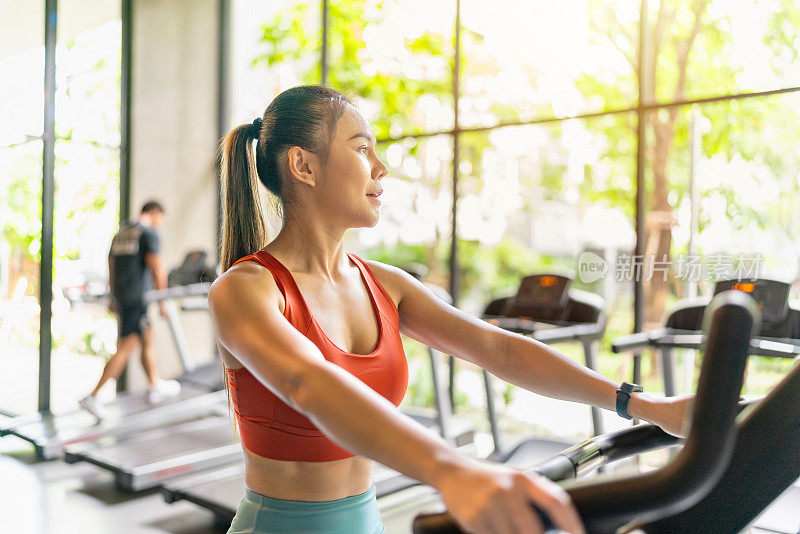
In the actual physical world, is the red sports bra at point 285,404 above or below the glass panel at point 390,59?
below

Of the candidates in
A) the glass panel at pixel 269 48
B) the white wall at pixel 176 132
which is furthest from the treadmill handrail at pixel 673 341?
the white wall at pixel 176 132

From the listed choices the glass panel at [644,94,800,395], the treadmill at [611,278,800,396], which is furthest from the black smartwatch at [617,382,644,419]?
the glass panel at [644,94,800,395]

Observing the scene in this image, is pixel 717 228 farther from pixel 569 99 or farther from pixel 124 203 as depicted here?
pixel 124 203

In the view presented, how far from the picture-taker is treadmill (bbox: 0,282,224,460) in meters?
4.50

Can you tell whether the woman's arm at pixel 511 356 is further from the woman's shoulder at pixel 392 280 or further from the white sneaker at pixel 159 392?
the white sneaker at pixel 159 392

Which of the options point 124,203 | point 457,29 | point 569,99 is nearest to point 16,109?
point 124,203

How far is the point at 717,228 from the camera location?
397cm

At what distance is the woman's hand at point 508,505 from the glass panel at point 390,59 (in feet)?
16.7

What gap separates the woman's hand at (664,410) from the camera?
951 mm

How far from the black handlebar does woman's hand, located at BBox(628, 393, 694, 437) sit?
0.35m

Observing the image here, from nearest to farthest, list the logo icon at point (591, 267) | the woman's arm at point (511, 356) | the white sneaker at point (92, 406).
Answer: the woman's arm at point (511, 356)
the logo icon at point (591, 267)
the white sneaker at point (92, 406)

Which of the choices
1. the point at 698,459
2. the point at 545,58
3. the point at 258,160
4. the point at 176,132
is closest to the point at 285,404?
the point at 258,160

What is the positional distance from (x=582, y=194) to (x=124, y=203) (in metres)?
3.80

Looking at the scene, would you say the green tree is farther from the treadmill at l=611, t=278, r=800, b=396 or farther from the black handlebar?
the black handlebar
